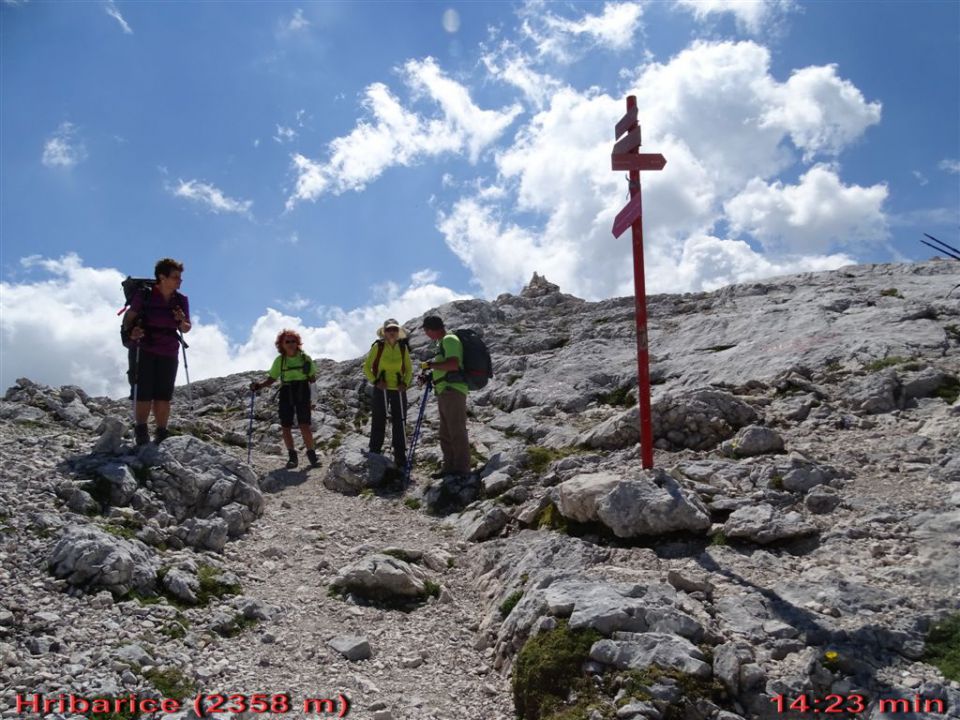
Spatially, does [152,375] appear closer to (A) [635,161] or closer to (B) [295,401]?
(B) [295,401]

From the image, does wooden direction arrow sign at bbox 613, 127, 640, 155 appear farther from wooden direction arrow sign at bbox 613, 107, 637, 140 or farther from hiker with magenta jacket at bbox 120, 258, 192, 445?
hiker with magenta jacket at bbox 120, 258, 192, 445

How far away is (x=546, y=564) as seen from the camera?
803cm

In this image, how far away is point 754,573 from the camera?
23.1 feet

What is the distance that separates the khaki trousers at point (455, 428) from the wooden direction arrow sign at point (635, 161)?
6.35 meters

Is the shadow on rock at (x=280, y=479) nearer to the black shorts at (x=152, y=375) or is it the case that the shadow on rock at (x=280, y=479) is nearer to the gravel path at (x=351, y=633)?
the gravel path at (x=351, y=633)

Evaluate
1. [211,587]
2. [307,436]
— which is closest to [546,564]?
[211,587]

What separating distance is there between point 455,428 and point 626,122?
23.3 ft

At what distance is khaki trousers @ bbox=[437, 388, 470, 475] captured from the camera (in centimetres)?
1374

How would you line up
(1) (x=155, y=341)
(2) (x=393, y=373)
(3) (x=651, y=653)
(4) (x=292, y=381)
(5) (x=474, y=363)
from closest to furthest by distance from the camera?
(3) (x=651, y=653)
(1) (x=155, y=341)
(5) (x=474, y=363)
(2) (x=393, y=373)
(4) (x=292, y=381)

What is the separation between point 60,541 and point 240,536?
319cm

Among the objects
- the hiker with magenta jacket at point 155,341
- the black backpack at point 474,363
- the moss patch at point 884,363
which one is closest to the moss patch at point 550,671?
the black backpack at point 474,363

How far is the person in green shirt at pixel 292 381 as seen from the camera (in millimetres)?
16703

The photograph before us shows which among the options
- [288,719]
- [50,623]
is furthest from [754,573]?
[50,623]

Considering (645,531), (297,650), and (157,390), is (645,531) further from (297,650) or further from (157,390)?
(157,390)
